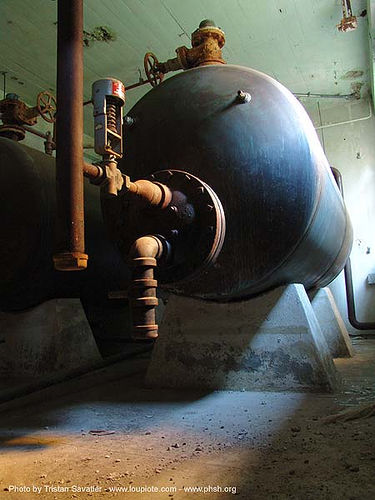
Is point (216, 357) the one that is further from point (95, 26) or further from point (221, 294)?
point (95, 26)

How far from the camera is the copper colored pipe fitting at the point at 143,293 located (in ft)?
4.36

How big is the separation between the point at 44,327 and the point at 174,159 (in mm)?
1476

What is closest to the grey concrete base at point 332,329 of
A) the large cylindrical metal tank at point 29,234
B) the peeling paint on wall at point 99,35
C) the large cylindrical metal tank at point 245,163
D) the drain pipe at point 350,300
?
the large cylindrical metal tank at point 245,163

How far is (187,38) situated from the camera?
3.63 meters

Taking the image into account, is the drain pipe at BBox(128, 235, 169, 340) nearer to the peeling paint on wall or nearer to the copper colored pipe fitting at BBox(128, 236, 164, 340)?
the copper colored pipe fitting at BBox(128, 236, 164, 340)

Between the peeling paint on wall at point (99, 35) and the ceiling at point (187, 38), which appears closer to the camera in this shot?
the ceiling at point (187, 38)

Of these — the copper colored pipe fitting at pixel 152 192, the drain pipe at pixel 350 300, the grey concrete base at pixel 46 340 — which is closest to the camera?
the copper colored pipe fitting at pixel 152 192

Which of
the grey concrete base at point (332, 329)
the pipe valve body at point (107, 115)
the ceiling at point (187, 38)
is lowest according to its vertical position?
the grey concrete base at point (332, 329)

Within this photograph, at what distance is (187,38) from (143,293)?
300 centimetres

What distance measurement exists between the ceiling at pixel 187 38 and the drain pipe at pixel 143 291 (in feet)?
8.36

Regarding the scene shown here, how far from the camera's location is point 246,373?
1.95 metres

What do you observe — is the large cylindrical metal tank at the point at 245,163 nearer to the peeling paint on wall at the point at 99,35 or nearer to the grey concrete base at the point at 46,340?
the grey concrete base at the point at 46,340

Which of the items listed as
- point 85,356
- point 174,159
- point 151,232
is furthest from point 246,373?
point 85,356

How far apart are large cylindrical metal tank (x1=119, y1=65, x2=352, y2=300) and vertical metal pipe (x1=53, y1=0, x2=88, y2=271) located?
39 cm
